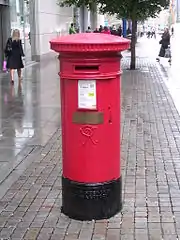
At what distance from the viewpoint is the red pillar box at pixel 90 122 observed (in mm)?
4309

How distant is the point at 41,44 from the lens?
2484 cm

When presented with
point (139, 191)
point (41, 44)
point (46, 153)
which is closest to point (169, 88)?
point (46, 153)

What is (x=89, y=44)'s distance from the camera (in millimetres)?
4199

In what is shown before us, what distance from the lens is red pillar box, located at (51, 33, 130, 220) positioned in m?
4.31

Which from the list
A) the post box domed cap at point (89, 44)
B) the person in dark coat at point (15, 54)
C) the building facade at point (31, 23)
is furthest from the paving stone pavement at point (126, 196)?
the building facade at point (31, 23)

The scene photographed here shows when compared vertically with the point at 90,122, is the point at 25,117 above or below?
below

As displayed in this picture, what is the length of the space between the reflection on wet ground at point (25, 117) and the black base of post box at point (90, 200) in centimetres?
140

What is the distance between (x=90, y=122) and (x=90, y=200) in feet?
2.39

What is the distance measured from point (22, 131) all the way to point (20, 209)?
364 centimetres

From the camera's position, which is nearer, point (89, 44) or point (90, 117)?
point (89, 44)

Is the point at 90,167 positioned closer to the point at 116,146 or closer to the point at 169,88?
the point at 116,146

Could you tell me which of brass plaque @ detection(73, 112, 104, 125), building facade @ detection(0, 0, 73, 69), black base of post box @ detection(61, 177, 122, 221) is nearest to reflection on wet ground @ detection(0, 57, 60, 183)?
black base of post box @ detection(61, 177, 122, 221)

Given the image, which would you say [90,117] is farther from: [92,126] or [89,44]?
[89,44]

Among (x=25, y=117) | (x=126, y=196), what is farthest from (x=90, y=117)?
(x=25, y=117)
